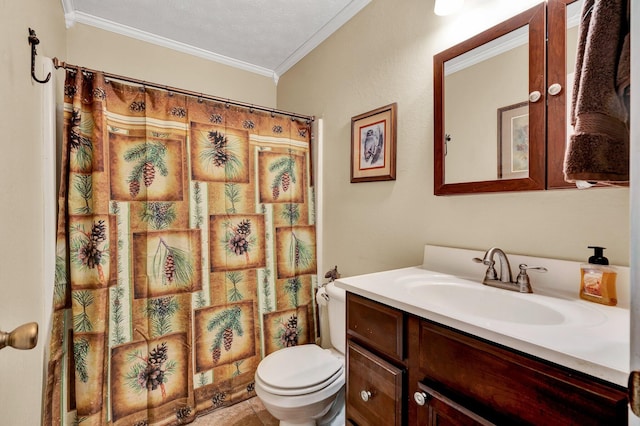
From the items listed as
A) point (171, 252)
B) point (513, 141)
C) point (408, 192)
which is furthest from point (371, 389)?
point (171, 252)

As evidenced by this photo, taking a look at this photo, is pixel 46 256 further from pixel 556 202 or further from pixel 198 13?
pixel 556 202

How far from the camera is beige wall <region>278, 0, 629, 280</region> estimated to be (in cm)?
97

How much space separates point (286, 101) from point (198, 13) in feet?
2.94

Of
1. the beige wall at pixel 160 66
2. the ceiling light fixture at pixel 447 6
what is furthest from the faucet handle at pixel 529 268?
the beige wall at pixel 160 66

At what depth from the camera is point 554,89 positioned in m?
0.96

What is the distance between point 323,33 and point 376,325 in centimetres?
195

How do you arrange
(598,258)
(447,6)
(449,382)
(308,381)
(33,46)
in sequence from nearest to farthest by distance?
1. (449,382)
2. (598,258)
3. (33,46)
4. (447,6)
5. (308,381)

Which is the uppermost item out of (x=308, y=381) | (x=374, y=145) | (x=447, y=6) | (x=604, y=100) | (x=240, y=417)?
(x=447, y=6)

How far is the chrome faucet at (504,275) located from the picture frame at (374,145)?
64 centimetres

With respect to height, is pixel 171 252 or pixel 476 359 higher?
pixel 171 252

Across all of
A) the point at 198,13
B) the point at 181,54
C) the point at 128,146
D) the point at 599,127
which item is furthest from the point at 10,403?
the point at 181,54

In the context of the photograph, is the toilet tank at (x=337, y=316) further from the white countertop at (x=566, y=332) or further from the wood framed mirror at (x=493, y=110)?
the wood framed mirror at (x=493, y=110)

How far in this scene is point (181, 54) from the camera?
2262 mm

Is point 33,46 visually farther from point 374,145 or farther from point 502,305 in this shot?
point 502,305
